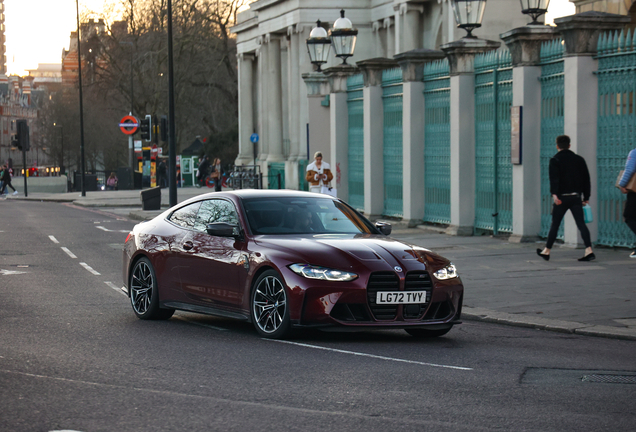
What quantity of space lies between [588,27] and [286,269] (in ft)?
30.2

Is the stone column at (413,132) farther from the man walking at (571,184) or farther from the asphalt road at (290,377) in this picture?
the asphalt road at (290,377)

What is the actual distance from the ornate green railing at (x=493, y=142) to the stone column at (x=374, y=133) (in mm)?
4932

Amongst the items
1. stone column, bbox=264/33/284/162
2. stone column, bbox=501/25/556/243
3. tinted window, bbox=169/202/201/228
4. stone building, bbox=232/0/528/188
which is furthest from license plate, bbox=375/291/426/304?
stone column, bbox=264/33/284/162

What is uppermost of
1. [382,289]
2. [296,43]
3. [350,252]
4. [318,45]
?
[296,43]

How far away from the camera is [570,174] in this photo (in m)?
15.0

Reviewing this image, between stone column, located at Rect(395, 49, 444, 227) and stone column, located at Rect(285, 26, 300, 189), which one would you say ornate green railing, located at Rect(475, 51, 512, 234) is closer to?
stone column, located at Rect(395, 49, 444, 227)

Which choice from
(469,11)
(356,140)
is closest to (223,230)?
(469,11)

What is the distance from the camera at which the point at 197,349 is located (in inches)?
347

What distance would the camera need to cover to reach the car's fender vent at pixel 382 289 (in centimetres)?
888

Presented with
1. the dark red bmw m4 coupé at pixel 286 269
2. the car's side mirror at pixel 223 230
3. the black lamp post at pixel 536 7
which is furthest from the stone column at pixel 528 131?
the car's side mirror at pixel 223 230

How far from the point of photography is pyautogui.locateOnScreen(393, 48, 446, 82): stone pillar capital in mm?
22000

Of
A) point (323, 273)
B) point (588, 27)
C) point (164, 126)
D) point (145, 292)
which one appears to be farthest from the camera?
point (164, 126)

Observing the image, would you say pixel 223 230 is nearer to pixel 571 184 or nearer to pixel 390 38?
pixel 571 184

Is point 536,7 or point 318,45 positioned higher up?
point 318,45
